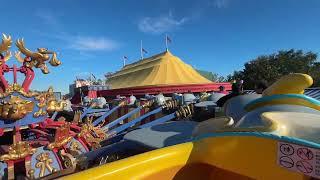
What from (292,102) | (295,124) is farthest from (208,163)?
(292,102)

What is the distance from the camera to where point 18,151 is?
158 inches

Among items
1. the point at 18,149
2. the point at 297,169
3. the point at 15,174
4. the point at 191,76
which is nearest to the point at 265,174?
the point at 297,169

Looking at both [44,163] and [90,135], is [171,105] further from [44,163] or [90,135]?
[44,163]

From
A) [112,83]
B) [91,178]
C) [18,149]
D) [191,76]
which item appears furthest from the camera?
[112,83]

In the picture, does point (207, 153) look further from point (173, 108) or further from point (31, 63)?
point (173, 108)

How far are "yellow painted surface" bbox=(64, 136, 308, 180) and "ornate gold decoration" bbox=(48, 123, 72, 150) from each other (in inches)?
128

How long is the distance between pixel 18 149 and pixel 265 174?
3666 mm

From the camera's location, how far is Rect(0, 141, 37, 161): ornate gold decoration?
156 inches

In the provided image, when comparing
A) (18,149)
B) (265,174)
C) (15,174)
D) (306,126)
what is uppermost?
(306,126)

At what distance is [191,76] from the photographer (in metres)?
28.8

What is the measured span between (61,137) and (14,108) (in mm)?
795

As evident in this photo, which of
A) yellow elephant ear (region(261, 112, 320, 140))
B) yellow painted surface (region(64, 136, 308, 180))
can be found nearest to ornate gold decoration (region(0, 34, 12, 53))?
yellow painted surface (region(64, 136, 308, 180))

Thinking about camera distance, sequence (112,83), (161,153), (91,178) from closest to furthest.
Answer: (91,178)
(161,153)
(112,83)

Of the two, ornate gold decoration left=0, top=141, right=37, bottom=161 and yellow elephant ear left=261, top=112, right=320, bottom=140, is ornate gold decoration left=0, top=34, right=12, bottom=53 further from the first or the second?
yellow elephant ear left=261, top=112, right=320, bottom=140
